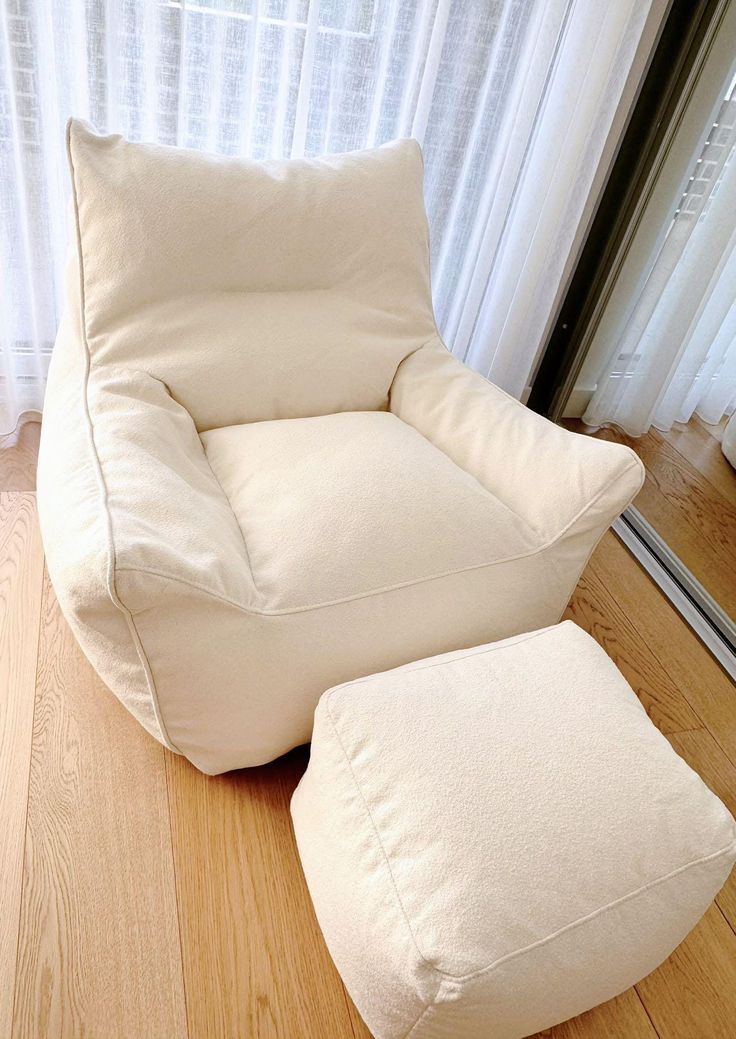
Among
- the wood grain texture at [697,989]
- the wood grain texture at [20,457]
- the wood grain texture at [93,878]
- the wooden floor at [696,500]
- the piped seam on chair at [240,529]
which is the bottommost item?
the wood grain texture at [20,457]

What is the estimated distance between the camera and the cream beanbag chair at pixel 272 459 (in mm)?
949

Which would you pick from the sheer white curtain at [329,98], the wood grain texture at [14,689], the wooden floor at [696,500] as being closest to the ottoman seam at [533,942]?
the wood grain texture at [14,689]

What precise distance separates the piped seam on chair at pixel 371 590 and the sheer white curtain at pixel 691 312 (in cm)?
66

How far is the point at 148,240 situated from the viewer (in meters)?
1.19

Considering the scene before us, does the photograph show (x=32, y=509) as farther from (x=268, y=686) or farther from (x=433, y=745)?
(x=433, y=745)

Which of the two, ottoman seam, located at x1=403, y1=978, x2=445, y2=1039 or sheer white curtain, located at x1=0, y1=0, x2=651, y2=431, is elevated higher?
sheer white curtain, located at x1=0, y1=0, x2=651, y2=431

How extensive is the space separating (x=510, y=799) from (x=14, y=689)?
2.88ft

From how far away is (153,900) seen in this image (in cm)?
101

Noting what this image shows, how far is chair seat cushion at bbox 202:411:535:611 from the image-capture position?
1029mm

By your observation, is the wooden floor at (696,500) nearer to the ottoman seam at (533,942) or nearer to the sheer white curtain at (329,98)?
the sheer white curtain at (329,98)

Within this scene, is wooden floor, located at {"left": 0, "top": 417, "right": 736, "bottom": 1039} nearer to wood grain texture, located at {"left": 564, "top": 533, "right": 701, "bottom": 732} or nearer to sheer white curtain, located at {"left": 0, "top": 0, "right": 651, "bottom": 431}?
wood grain texture, located at {"left": 564, "top": 533, "right": 701, "bottom": 732}

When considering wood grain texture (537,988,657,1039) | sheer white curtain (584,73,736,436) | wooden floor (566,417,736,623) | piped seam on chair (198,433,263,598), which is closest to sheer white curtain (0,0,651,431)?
sheer white curtain (584,73,736,436)

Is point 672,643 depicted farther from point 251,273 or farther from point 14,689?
point 14,689

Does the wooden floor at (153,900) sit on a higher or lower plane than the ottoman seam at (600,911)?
lower
